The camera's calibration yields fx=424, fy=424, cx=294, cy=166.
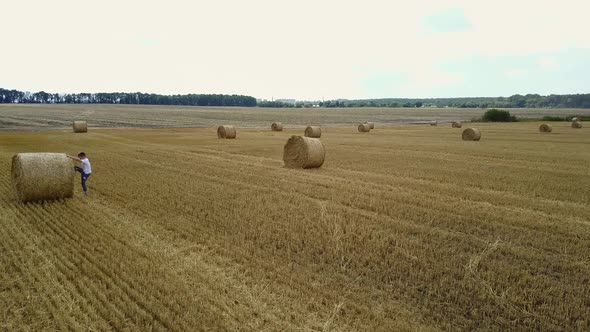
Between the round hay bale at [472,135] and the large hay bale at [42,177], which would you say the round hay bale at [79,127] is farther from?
the round hay bale at [472,135]

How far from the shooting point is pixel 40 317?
516 cm

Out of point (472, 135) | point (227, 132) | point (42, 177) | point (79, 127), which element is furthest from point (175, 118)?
point (42, 177)

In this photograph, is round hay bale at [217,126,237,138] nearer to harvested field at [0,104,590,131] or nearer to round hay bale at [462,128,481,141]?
round hay bale at [462,128,481,141]

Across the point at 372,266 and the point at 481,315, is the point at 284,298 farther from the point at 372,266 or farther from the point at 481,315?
the point at 481,315

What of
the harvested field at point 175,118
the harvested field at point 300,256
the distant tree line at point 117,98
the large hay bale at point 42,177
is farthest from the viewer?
the distant tree line at point 117,98

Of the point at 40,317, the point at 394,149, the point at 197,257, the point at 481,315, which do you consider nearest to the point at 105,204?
the point at 197,257

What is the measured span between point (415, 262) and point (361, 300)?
5.36 feet

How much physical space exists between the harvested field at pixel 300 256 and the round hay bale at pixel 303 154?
3.17 metres

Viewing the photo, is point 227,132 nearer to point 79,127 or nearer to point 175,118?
point 79,127

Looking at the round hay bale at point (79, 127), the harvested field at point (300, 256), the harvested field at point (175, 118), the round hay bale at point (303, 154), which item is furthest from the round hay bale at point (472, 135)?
the round hay bale at point (79, 127)

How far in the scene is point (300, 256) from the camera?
7246mm

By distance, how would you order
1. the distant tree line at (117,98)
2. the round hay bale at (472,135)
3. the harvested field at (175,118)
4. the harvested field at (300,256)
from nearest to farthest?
the harvested field at (300,256) < the round hay bale at (472,135) < the harvested field at (175,118) < the distant tree line at (117,98)

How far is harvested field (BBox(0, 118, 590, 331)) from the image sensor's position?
530 centimetres

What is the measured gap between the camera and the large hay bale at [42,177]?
10696mm
